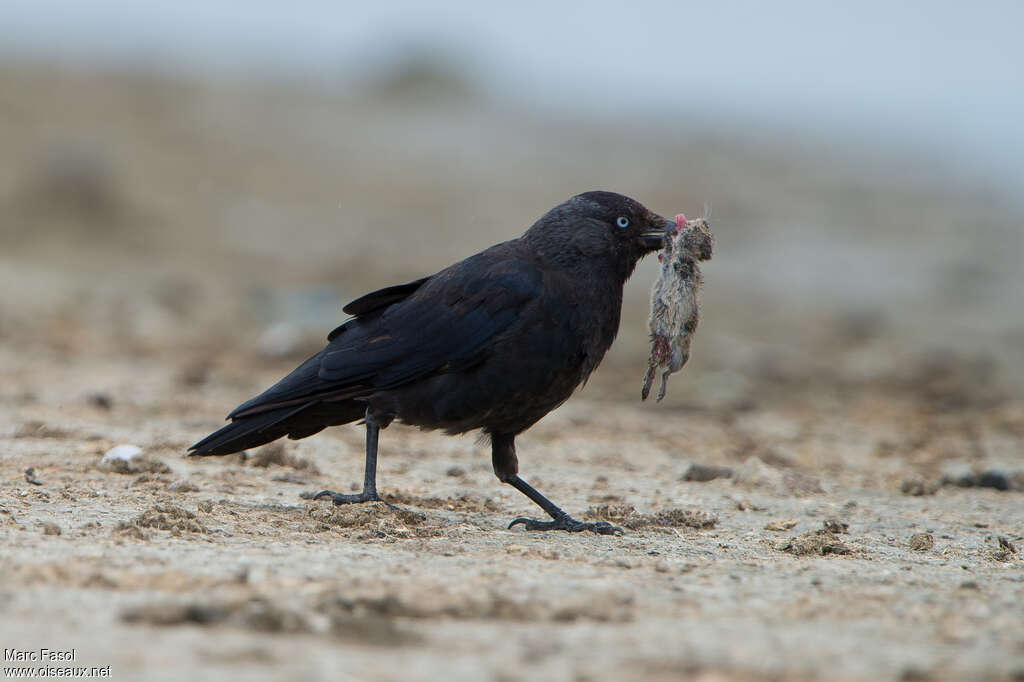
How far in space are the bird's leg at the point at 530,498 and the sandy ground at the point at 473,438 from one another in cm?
14

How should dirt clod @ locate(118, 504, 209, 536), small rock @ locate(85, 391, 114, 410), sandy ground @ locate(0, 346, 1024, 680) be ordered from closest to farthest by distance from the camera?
sandy ground @ locate(0, 346, 1024, 680) < dirt clod @ locate(118, 504, 209, 536) < small rock @ locate(85, 391, 114, 410)

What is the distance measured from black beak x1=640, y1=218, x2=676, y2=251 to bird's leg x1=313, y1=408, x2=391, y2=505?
137 cm

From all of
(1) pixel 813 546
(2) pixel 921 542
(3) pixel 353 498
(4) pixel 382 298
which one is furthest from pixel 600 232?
(2) pixel 921 542

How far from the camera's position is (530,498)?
5645 millimetres

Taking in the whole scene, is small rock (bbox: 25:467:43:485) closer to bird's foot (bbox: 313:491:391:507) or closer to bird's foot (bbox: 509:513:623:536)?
bird's foot (bbox: 313:491:391:507)

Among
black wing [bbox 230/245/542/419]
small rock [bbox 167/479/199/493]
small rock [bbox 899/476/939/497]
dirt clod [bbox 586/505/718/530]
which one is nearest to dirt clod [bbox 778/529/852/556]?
dirt clod [bbox 586/505/718/530]

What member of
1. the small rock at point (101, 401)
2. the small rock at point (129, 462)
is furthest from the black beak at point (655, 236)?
the small rock at point (101, 401)

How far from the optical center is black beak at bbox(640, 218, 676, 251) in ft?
19.1

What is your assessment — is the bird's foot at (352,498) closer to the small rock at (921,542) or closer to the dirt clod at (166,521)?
the dirt clod at (166,521)

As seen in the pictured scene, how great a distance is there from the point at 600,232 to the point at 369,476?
1.44 metres

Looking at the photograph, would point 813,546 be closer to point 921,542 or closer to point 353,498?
point 921,542

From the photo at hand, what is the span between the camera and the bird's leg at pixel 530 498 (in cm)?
525

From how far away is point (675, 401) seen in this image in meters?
9.70

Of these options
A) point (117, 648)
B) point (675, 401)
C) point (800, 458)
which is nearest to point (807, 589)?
point (117, 648)
